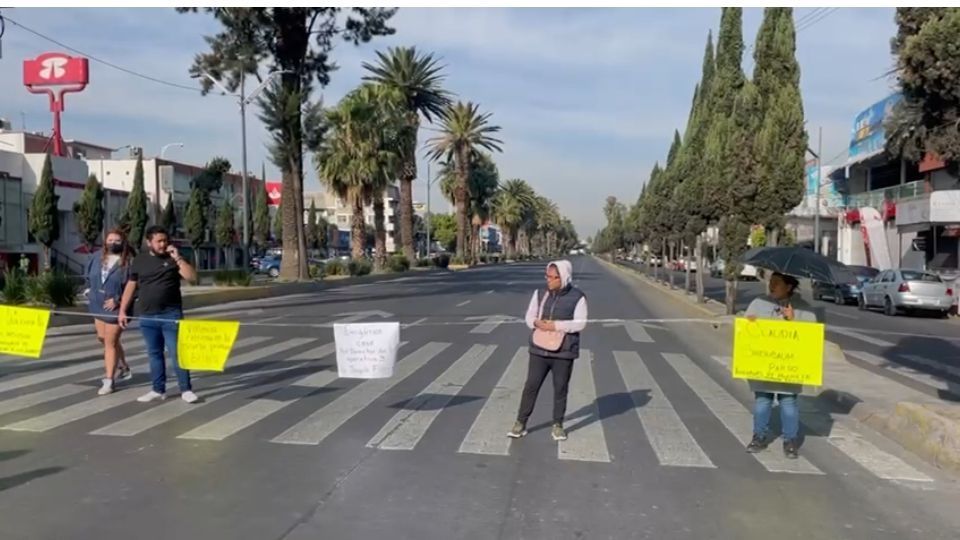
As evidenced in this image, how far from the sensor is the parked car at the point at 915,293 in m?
24.9

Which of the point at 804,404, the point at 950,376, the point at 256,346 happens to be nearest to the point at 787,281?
the point at 804,404

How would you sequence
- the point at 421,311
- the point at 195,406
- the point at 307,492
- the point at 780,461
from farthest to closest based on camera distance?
the point at 421,311, the point at 195,406, the point at 780,461, the point at 307,492

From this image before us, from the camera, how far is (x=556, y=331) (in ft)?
24.8

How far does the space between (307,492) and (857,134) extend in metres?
52.0

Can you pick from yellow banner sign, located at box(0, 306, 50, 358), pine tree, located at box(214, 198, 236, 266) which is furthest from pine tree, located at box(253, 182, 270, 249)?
yellow banner sign, located at box(0, 306, 50, 358)

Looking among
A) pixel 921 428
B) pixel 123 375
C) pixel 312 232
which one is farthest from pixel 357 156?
pixel 921 428

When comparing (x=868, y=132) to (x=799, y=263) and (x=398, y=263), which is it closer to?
(x=398, y=263)

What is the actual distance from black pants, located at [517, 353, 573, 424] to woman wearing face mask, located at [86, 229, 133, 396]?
15.7ft

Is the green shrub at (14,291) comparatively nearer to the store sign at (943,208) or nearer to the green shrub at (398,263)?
the store sign at (943,208)

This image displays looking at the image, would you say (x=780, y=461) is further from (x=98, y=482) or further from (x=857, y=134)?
(x=857, y=134)

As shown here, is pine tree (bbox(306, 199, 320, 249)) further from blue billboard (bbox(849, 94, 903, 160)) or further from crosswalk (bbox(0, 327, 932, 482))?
crosswalk (bbox(0, 327, 932, 482))

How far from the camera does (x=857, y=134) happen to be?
169ft

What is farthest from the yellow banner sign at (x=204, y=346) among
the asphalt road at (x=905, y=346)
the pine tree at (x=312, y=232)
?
the pine tree at (x=312, y=232)

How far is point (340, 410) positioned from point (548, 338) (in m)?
2.72
